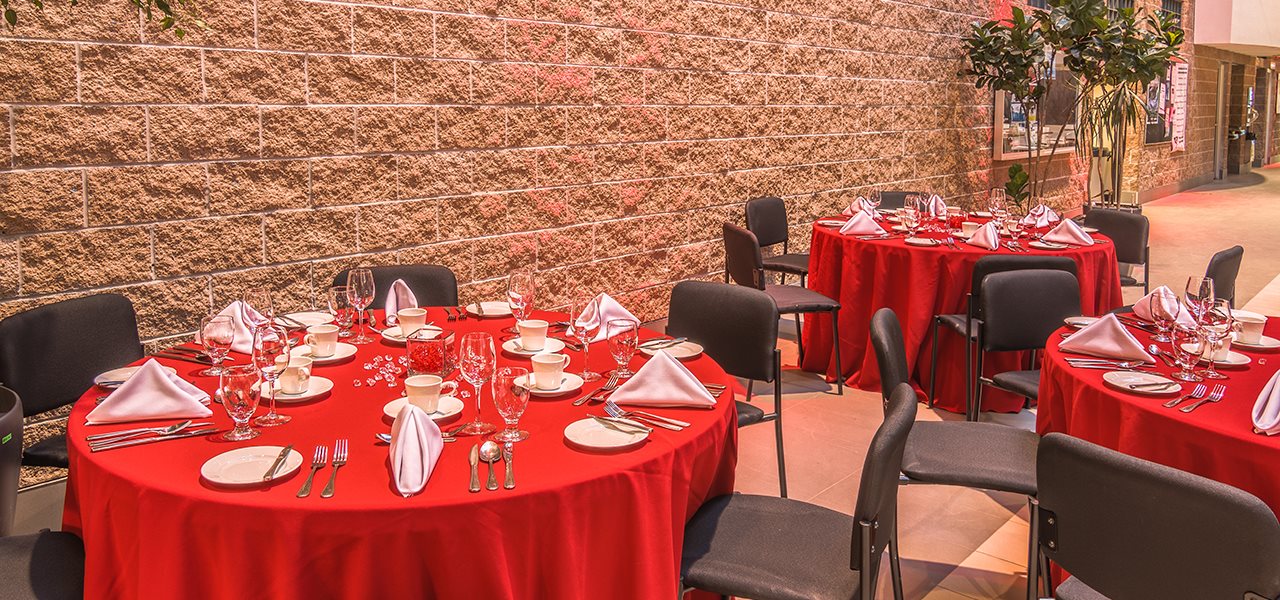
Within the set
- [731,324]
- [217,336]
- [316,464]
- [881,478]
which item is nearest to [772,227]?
[731,324]

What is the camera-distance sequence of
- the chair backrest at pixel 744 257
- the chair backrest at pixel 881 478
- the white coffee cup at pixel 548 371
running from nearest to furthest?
the chair backrest at pixel 881 478
the white coffee cup at pixel 548 371
the chair backrest at pixel 744 257

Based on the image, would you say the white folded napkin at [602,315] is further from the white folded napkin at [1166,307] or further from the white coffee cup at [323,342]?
the white folded napkin at [1166,307]

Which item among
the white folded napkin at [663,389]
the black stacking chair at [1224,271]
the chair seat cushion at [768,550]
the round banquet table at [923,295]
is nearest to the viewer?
the chair seat cushion at [768,550]

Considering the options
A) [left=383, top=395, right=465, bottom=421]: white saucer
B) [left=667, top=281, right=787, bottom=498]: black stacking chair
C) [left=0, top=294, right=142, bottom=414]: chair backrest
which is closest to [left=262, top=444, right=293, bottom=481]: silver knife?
[left=383, top=395, right=465, bottom=421]: white saucer

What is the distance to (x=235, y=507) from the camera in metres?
1.75

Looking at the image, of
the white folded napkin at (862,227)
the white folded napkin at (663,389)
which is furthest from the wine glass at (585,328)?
the white folded napkin at (862,227)

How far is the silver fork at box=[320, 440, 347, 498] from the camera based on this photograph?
70.1 inches

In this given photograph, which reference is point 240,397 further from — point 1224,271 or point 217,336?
point 1224,271

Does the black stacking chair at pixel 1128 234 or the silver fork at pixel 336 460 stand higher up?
the black stacking chair at pixel 1128 234

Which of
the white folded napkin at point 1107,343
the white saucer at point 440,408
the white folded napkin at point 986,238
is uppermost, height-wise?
the white folded napkin at point 986,238

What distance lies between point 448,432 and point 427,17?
3129 millimetres

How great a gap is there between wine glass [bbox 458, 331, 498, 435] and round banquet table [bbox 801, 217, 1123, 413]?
10.3 ft

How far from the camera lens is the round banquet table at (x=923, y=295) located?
479cm

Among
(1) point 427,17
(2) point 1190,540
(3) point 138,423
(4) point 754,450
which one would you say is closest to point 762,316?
(4) point 754,450
